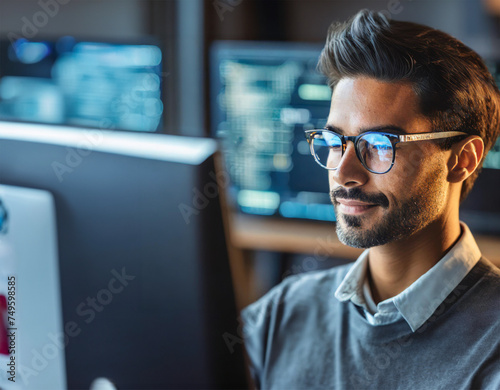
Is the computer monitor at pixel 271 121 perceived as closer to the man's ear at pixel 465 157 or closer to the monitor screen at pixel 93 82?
the monitor screen at pixel 93 82

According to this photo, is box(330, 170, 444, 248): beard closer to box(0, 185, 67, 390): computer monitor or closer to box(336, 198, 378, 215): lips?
box(336, 198, 378, 215): lips

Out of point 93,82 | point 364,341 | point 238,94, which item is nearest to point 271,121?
point 238,94

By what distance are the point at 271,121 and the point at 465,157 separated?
184 centimetres

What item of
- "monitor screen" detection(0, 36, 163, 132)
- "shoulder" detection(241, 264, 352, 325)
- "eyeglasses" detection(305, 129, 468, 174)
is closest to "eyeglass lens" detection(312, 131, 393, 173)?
"eyeglasses" detection(305, 129, 468, 174)

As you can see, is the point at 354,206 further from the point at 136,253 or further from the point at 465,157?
the point at 136,253

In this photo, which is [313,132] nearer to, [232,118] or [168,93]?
[232,118]

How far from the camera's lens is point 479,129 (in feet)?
2.67

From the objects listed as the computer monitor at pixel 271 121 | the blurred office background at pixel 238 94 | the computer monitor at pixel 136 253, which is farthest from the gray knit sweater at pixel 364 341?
the computer monitor at pixel 271 121

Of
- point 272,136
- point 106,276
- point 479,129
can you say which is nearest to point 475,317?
point 479,129

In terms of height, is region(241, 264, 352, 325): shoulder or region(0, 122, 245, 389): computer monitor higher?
region(0, 122, 245, 389): computer monitor

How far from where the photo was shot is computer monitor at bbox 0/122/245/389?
721 mm

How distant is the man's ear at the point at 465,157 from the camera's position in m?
0.80

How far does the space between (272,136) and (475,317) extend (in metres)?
1.86

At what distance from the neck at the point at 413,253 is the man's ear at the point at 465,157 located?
6cm
